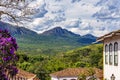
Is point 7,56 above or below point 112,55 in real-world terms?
below

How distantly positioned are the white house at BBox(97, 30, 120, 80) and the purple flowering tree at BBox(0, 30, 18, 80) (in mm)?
10069

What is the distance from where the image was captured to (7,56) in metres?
12.6

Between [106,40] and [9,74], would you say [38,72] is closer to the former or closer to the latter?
[106,40]

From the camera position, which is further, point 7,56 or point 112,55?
point 112,55

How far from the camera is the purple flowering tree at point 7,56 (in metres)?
12.5

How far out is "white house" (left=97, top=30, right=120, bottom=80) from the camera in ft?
76.5

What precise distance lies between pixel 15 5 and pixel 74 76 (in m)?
54.0

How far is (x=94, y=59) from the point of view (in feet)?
334

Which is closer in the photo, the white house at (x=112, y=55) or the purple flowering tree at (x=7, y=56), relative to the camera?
the purple flowering tree at (x=7, y=56)

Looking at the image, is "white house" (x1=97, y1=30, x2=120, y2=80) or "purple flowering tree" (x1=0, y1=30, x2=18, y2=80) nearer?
"purple flowering tree" (x1=0, y1=30, x2=18, y2=80)

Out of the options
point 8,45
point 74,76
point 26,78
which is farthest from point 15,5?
point 26,78

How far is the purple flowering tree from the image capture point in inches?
493

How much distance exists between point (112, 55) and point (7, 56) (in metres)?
13.8

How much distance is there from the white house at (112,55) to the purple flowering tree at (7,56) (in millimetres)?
10069
